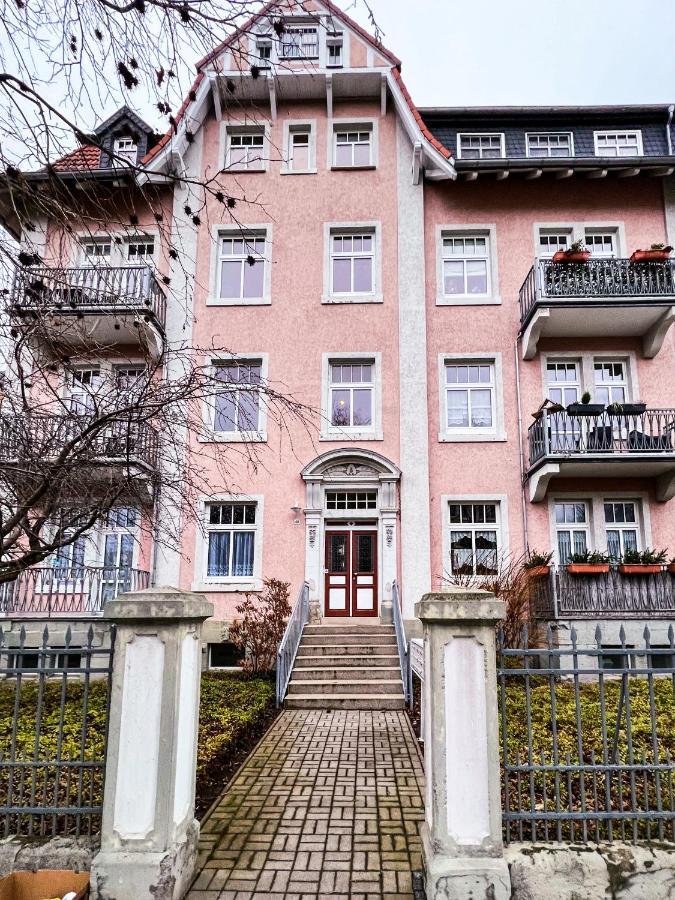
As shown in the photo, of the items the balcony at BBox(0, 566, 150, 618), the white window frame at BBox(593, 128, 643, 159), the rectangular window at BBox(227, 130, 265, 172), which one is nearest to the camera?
the balcony at BBox(0, 566, 150, 618)

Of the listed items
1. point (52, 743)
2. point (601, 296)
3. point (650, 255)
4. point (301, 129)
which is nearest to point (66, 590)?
point (52, 743)

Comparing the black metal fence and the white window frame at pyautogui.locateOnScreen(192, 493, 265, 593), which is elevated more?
the white window frame at pyautogui.locateOnScreen(192, 493, 265, 593)

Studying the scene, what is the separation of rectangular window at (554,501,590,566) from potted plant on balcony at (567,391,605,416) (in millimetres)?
2283

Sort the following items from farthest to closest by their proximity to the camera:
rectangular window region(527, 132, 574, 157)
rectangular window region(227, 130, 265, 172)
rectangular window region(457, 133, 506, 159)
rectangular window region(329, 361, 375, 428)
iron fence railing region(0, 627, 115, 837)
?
rectangular window region(457, 133, 506, 159)
rectangular window region(527, 132, 574, 157)
rectangular window region(227, 130, 265, 172)
rectangular window region(329, 361, 375, 428)
iron fence railing region(0, 627, 115, 837)

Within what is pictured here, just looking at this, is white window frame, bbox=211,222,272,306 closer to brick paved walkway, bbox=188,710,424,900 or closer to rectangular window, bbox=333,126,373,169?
rectangular window, bbox=333,126,373,169

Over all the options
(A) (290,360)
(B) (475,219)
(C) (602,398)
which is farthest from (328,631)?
(B) (475,219)

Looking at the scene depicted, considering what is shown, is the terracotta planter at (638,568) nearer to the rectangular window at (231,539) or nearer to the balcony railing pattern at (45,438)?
the rectangular window at (231,539)

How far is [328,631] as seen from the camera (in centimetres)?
1302

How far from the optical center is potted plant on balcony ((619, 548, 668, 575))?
13.1 m

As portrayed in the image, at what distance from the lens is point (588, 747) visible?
22.4 ft

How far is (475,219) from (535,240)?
63.3 inches

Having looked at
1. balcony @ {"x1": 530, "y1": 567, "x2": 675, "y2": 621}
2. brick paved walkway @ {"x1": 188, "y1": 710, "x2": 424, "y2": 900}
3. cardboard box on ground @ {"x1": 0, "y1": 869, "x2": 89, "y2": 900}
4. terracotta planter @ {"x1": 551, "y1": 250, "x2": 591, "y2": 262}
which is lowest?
brick paved walkway @ {"x1": 188, "y1": 710, "x2": 424, "y2": 900}

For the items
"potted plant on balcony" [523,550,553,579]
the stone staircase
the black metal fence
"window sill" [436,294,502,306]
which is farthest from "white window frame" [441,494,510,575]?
"window sill" [436,294,502,306]

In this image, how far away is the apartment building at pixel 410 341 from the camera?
48.0 ft
